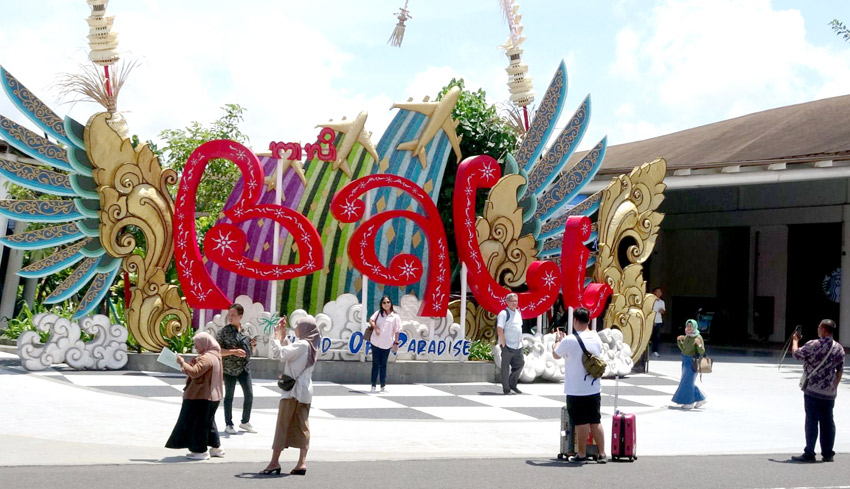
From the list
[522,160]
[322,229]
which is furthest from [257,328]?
[522,160]

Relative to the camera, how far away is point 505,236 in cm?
2033

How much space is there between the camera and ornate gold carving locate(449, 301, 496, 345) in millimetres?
21078

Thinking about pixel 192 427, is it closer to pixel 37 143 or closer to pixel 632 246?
pixel 37 143

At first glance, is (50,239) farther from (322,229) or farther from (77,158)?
(322,229)

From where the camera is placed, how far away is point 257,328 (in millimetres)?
18203

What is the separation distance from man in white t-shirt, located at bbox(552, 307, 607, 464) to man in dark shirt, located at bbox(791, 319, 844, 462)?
94.5 inches

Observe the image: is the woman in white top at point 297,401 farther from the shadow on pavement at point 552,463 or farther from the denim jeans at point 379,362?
the denim jeans at point 379,362

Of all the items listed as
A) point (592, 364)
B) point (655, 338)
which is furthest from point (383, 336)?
point (655, 338)

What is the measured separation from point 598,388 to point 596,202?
458 inches

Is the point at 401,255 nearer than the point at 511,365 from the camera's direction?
No

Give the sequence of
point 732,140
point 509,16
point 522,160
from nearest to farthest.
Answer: point 522,160
point 509,16
point 732,140

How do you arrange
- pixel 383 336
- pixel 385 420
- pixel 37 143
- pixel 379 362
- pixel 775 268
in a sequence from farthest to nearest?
1. pixel 775 268
2. pixel 37 143
3. pixel 379 362
4. pixel 383 336
5. pixel 385 420

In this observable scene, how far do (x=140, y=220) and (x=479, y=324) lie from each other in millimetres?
6783

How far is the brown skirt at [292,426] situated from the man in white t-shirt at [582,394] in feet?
9.09
